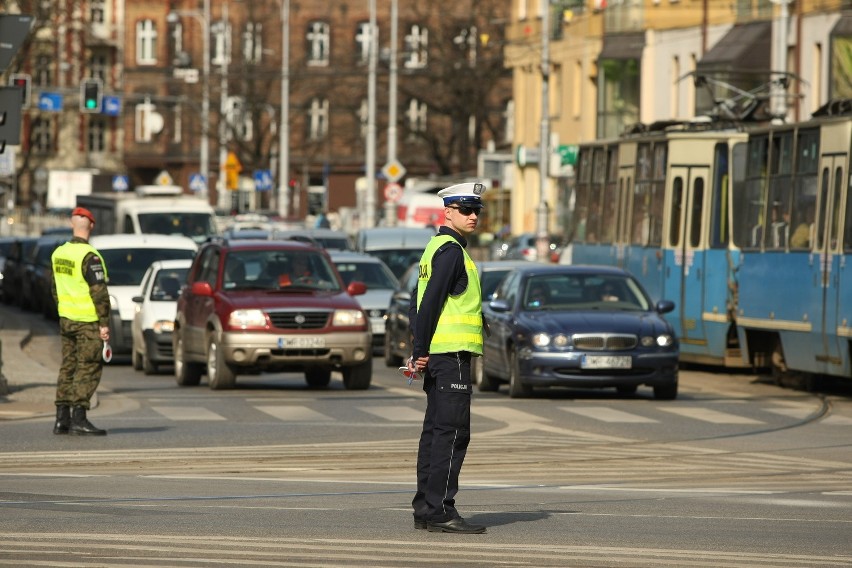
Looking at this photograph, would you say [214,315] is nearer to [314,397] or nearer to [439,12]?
[314,397]

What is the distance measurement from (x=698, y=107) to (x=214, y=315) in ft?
119

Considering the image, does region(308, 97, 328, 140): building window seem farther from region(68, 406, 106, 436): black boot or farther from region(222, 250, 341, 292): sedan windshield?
region(68, 406, 106, 436): black boot

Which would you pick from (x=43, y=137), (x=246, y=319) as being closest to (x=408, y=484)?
(x=246, y=319)

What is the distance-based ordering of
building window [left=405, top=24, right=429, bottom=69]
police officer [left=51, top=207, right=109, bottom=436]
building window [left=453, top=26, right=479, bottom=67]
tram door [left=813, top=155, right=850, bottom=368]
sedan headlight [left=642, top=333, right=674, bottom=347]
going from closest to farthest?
police officer [left=51, top=207, right=109, bottom=436] → sedan headlight [left=642, top=333, right=674, bottom=347] → tram door [left=813, top=155, right=850, bottom=368] → building window [left=453, top=26, right=479, bottom=67] → building window [left=405, top=24, right=429, bottom=69]

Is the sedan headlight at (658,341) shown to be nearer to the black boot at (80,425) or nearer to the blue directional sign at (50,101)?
the black boot at (80,425)

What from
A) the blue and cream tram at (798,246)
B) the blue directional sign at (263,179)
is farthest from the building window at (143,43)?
the blue and cream tram at (798,246)

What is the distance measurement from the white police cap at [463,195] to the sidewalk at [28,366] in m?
9.64

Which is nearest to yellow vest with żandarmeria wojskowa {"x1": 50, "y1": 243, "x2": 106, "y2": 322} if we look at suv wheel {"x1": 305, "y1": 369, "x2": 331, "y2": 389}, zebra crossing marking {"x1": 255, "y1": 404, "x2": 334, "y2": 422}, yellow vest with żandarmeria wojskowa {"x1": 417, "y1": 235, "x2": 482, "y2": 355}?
zebra crossing marking {"x1": 255, "y1": 404, "x2": 334, "y2": 422}

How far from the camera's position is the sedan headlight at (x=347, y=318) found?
2414 cm

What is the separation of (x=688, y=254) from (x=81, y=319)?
13.7 metres

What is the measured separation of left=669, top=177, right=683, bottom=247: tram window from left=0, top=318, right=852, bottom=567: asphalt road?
690 centimetres

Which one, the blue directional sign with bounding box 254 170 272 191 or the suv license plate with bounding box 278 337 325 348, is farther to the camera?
the blue directional sign with bounding box 254 170 272 191

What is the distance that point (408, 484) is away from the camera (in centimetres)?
1403

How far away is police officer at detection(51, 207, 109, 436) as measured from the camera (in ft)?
58.6
